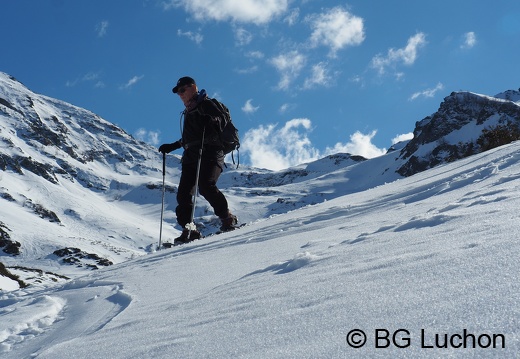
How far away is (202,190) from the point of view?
23.3ft

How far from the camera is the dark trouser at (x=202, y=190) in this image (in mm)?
7102

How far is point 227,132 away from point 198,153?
54 cm

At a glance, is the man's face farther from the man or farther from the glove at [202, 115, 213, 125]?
the glove at [202, 115, 213, 125]

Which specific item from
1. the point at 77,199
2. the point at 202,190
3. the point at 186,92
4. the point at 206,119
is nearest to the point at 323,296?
the point at 202,190

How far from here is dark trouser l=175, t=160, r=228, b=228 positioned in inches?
280

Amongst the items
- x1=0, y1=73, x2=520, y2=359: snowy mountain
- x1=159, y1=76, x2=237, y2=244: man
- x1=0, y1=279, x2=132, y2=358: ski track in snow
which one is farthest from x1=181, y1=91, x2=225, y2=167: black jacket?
x1=0, y1=279, x2=132, y2=358: ski track in snow

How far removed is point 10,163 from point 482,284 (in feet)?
503

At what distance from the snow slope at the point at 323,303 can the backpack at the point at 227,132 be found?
3.64 metres

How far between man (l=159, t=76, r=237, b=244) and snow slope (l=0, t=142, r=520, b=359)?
3.42 m

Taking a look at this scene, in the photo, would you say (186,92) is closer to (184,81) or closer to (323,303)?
(184,81)

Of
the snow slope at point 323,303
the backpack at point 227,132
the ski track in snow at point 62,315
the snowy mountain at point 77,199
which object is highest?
the snowy mountain at point 77,199

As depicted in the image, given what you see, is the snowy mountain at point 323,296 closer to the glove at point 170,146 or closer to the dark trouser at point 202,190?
the dark trouser at point 202,190

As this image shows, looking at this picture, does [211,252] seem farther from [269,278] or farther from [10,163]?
[10,163]

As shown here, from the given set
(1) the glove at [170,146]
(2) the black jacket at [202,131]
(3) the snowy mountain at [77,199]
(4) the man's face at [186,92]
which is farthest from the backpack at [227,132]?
(3) the snowy mountain at [77,199]
